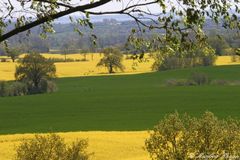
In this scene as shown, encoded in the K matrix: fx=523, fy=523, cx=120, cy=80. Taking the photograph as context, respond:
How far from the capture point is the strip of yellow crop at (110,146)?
3042cm

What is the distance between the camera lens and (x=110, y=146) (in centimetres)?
3306

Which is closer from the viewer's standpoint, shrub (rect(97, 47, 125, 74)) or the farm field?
shrub (rect(97, 47, 125, 74))

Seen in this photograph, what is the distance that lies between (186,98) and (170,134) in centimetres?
5260

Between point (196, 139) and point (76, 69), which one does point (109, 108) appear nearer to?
point (196, 139)

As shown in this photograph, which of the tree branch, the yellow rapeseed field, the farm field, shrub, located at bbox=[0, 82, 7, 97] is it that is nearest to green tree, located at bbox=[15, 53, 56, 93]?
shrub, located at bbox=[0, 82, 7, 97]

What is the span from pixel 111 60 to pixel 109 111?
6110 centimetres

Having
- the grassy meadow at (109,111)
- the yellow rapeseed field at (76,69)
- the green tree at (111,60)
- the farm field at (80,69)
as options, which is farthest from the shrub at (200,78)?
the yellow rapeseed field at (76,69)

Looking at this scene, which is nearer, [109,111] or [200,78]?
[109,111]

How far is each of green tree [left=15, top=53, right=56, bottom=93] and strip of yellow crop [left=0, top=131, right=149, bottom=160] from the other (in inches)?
1931

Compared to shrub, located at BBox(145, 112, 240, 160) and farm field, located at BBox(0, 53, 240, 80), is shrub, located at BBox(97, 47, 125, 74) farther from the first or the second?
shrub, located at BBox(145, 112, 240, 160)

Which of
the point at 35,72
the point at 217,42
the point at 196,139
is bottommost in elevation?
the point at 35,72

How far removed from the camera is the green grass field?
48.6 meters

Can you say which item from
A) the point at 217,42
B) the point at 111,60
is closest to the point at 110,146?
the point at 217,42

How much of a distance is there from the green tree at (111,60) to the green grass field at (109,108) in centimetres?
2741
